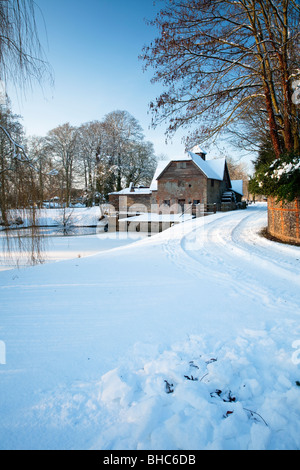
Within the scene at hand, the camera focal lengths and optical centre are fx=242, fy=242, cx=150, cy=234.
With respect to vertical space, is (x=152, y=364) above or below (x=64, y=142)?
below

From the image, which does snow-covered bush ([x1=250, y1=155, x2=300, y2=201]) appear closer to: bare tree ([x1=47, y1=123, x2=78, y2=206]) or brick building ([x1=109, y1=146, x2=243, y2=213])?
brick building ([x1=109, y1=146, x2=243, y2=213])

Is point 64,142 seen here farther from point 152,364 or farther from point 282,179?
point 152,364

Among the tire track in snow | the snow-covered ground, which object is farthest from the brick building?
the snow-covered ground

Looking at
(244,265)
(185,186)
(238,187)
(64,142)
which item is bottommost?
(244,265)

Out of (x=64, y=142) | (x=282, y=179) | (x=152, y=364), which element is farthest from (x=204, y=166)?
(x=152, y=364)

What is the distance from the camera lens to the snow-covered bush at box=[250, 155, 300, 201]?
7746 mm

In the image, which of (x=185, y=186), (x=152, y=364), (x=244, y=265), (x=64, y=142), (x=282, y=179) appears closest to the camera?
(x=152, y=364)

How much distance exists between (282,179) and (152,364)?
7948mm

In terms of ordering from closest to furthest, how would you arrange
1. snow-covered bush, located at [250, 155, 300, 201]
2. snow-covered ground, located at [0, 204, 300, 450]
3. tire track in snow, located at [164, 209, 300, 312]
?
snow-covered ground, located at [0, 204, 300, 450]
tire track in snow, located at [164, 209, 300, 312]
snow-covered bush, located at [250, 155, 300, 201]

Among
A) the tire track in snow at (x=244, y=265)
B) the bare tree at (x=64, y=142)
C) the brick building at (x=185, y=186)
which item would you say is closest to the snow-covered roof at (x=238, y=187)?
the brick building at (x=185, y=186)

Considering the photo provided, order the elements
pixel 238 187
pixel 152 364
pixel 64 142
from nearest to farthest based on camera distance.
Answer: pixel 152 364 < pixel 64 142 < pixel 238 187

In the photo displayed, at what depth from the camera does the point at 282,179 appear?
8180 millimetres

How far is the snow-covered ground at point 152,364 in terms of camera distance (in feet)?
5.67

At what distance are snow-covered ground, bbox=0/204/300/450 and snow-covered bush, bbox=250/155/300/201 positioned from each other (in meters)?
3.97
